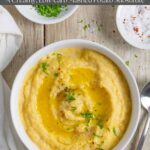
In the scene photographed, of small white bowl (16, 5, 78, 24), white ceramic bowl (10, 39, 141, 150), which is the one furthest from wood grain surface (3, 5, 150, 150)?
white ceramic bowl (10, 39, 141, 150)

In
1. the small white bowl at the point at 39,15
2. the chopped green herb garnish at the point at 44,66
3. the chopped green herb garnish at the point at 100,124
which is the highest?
the small white bowl at the point at 39,15

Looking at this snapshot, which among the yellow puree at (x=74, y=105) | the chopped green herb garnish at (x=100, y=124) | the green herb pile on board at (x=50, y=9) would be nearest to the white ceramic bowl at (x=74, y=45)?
the yellow puree at (x=74, y=105)

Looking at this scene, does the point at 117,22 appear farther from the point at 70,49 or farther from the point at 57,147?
the point at 57,147

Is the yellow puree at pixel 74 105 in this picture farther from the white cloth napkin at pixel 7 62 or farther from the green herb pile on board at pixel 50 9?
the green herb pile on board at pixel 50 9

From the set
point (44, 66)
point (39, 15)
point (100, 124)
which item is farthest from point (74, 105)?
point (39, 15)

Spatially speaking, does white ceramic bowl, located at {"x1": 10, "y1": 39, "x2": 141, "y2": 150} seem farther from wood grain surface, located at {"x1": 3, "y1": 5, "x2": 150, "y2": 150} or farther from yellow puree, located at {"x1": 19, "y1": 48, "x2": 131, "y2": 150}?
wood grain surface, located at {"x1": 3, "y1": 5, "x2": 150, "y2": 150}

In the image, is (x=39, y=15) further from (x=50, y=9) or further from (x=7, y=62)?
(x=7, y=62)
